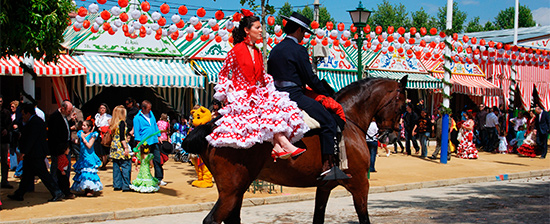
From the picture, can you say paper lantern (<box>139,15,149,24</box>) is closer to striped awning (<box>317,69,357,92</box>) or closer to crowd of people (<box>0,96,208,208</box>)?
crowd of people (<box>0,96,208,208</box>)

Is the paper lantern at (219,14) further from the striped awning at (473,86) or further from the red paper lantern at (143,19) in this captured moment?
the striped awning at (473,86)

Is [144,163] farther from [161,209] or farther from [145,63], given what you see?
[145,63]

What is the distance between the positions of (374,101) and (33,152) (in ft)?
19.9

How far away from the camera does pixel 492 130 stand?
73.4 feet

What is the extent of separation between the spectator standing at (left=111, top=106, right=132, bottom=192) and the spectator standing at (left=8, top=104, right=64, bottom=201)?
4.96ft

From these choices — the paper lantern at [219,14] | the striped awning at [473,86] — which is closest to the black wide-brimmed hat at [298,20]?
the paper lantern at [219,14]

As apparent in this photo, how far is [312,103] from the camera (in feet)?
20.1

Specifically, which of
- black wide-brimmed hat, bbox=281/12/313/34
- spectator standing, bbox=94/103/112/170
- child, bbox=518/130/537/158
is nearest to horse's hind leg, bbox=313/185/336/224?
black wide-brimmed hat, bbox=281/12/313/34

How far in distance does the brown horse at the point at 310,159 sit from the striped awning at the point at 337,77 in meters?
15.2

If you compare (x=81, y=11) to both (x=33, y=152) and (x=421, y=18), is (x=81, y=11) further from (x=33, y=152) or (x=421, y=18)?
(x=421, y=18)

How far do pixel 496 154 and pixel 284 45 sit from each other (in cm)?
1780

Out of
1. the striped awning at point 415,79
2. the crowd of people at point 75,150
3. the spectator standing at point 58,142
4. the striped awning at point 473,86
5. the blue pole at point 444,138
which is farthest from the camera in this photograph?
the striped awning at point 473,86

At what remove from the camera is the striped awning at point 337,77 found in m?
22.7

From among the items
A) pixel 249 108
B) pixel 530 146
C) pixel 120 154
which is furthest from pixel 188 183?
pixel 530 146
